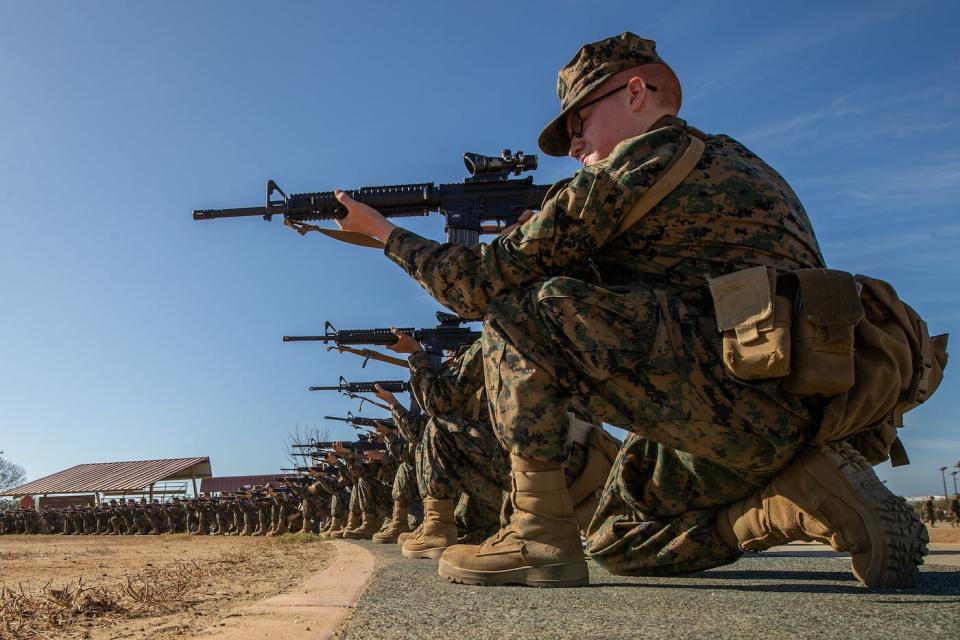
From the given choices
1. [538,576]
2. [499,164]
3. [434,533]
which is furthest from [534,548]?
[499,164]

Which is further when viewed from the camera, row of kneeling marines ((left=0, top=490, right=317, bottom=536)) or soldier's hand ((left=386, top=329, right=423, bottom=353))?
row of kneeling marines ((left=0, top=490, right=317, bottom=536))

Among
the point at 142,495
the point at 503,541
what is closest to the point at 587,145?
the point at 503,541

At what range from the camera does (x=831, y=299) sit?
6.24 ft

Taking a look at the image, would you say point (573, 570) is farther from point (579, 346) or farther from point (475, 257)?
point (475, 257)

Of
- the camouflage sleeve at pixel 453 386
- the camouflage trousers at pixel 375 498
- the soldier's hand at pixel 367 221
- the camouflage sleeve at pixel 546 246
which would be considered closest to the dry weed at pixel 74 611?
the camouflage sleeve at pixel 546 246

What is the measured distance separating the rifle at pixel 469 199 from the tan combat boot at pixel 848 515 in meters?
4.99

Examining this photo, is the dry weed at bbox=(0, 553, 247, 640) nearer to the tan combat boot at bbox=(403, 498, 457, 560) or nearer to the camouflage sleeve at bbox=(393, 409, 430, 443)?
the tan combat boot at bbox=(403, 498, 457, 560)

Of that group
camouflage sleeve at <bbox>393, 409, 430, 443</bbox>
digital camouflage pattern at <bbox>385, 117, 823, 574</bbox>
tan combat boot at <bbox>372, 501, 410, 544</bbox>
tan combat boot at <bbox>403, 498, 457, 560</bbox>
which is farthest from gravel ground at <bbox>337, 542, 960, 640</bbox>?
tan combat boot at <bbox>372, 501, 410, 544</bbox>

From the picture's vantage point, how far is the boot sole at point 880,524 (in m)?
1.90

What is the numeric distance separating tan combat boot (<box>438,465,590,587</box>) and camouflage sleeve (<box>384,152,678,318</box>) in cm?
64

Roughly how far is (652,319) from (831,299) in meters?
0.48

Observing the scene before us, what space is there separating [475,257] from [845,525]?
4.54ft

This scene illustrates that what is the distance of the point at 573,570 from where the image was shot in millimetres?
2098

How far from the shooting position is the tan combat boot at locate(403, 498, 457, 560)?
14.4ft
